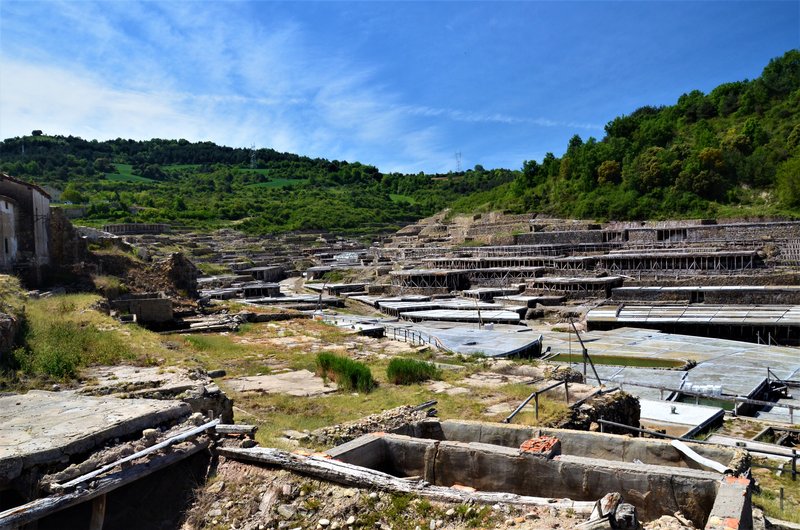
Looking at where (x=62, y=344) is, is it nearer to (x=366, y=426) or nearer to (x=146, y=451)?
(x=146, y=451)

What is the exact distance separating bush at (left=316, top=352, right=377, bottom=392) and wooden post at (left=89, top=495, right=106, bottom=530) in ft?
25.5

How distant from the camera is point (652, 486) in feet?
21.1

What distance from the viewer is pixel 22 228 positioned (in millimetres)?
22297

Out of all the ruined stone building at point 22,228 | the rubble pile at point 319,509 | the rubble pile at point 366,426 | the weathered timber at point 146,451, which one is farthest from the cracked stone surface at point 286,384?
the ruined stone building at point 22,228

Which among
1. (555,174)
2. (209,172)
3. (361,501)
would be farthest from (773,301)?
(209,172)

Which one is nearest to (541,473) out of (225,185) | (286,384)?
(286,384)

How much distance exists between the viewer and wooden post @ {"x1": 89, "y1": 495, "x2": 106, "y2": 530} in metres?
6.38

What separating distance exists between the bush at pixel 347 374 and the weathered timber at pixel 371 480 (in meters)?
6.59

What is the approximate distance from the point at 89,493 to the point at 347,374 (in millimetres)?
8279

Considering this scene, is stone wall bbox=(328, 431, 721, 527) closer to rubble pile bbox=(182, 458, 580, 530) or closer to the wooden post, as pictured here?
rubble pile bbox=(182, 458, 580, 530)

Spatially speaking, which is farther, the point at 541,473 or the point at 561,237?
the point at 561,237

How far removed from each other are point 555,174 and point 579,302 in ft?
146

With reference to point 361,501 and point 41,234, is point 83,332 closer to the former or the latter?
point 361,501

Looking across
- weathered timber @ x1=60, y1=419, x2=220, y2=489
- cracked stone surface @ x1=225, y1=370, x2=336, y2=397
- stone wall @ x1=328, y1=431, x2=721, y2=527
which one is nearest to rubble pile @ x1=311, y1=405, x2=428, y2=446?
stone wall @ x1=328, y1=431, x2=721, y2=527
